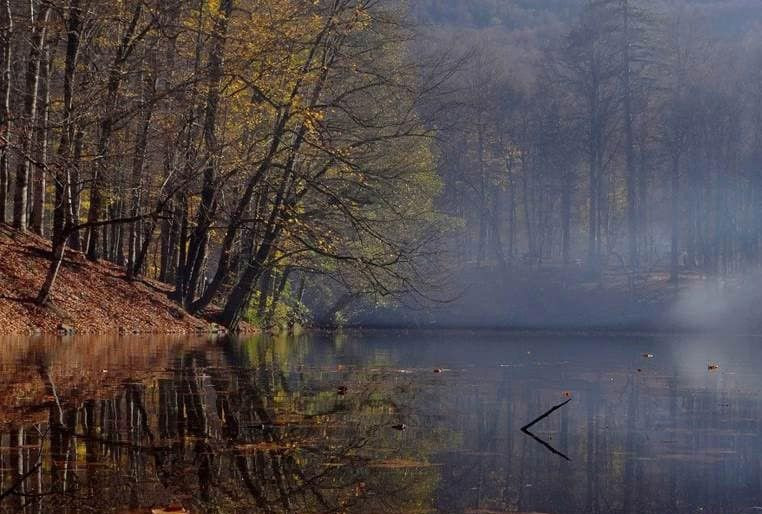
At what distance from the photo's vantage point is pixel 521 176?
57.8 metres

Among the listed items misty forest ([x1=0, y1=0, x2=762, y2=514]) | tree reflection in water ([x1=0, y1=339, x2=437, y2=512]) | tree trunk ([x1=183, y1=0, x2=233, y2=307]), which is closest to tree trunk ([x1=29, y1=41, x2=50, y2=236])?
misty forest ([x1=0, y1=0, x2=762, y2=514])

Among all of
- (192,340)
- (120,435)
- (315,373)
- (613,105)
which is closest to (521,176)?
(613,105)

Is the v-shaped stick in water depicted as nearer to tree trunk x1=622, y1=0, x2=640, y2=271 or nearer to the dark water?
the dark water

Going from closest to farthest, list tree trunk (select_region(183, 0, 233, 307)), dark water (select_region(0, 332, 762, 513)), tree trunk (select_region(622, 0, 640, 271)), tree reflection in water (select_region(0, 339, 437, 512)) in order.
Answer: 1. tree reflection in water (select_region(0, 339, 437, 512))
2. dark water (select_region(0, 332, 762, 513))
3. tree trunk (select_region(183, 0, 233, 307))
4. tree trunk (select_region(622, 0, 640, 271))

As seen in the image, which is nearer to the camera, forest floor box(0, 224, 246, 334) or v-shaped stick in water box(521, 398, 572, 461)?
v-shaped stick in water box(521, 398, 572, 461)

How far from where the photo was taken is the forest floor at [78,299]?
1731cm

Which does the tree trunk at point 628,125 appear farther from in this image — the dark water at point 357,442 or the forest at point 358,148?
the dark water at point 357,442

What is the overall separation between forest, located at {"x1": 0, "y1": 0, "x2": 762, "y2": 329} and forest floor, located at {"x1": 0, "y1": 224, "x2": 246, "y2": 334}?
0.46 m

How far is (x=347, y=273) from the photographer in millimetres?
28000

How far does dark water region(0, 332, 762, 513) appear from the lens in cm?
448

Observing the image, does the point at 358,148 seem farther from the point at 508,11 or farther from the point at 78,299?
the point at 508,11

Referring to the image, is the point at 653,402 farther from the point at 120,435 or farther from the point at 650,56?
the point at 650,56

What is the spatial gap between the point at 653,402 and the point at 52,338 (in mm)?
10156

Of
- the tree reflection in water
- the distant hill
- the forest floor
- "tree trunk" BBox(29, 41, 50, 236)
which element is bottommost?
the tree reflection in water
